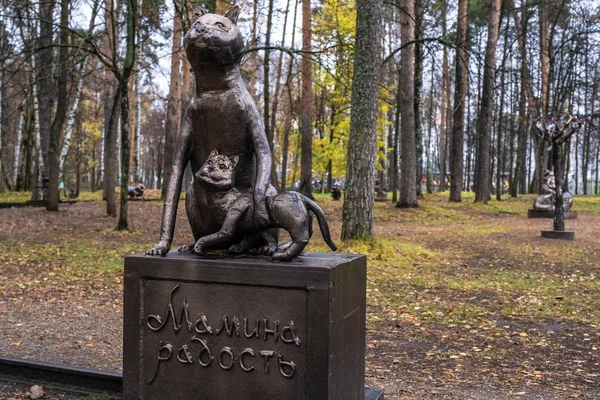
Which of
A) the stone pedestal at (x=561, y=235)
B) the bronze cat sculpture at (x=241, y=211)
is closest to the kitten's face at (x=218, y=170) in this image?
the bronze cat sculpture at (x=241, y=211)

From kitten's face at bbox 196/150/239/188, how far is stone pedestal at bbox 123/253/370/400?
1.83ft

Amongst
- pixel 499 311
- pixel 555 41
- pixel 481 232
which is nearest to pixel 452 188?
pixel 481 232

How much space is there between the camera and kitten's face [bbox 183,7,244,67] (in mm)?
3604

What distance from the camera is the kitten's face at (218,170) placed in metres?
3.72

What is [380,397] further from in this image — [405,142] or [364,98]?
[405,142]

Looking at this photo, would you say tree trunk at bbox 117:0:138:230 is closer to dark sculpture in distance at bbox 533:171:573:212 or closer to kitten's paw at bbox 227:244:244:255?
kitten's paw at bbox 227:244:244:255

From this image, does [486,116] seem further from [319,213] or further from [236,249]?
[236,249]

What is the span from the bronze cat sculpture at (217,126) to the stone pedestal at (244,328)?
33 centimetres

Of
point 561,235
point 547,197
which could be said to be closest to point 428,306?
point 561,235

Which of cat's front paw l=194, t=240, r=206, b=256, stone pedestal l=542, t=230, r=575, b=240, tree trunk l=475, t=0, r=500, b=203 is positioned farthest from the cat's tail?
tree trunk l=475, t=0, r=500, b=203

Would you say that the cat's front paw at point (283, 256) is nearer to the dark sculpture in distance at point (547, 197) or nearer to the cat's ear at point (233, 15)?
the cat's ear at point (233, 15)

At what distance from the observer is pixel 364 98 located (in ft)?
35.5

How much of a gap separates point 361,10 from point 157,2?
19.9ft

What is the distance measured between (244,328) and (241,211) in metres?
0.75
